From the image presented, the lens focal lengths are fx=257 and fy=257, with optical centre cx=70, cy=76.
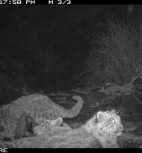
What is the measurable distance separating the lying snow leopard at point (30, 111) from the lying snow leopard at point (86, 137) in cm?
64

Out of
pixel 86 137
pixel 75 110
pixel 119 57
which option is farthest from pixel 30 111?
pixel 119 57

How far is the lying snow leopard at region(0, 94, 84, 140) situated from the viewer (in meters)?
3.87

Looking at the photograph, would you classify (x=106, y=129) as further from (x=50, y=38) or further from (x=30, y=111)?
(x=50, y=38)

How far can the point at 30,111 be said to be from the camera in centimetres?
409

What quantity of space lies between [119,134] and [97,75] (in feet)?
9.79

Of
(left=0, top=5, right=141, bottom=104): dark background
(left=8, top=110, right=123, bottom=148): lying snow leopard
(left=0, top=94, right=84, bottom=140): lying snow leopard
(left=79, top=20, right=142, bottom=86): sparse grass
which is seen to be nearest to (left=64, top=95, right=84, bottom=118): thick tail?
(left=0, top=94, right=84, bottom=140): lying snow leopard

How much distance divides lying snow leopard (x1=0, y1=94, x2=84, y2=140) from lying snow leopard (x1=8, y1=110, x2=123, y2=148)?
64cm

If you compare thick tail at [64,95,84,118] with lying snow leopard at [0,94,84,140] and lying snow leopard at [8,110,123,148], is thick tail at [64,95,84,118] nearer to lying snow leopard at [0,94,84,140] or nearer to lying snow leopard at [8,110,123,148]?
lying snow leopard at [0,94,84,140]

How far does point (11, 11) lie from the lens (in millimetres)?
6594

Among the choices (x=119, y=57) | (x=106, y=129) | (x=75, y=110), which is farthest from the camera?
(x=119, y=57)

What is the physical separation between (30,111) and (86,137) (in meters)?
1.43

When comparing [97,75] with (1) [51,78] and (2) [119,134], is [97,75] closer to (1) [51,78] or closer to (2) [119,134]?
(1) [51,78]

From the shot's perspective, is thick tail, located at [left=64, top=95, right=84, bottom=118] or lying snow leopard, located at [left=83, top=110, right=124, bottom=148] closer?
lying snow leopard, located at [left=83, top=110, right=124, bottom=148]
